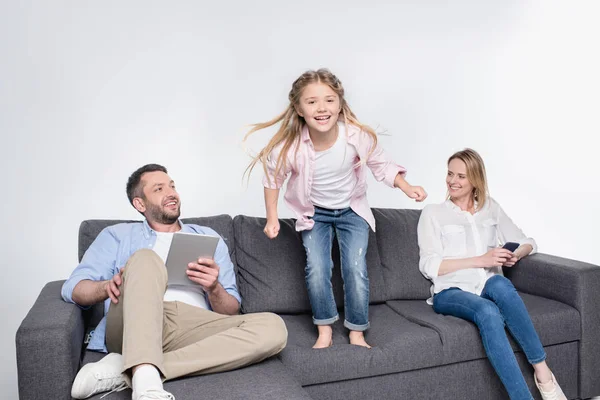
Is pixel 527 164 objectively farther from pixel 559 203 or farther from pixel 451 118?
pixel 451 118

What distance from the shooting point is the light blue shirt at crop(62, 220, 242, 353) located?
2.30 metres

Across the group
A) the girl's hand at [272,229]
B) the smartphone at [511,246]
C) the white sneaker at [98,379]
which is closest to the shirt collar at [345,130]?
the girl's hand at [272,229]

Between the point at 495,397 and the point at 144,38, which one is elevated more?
the point at 144,38

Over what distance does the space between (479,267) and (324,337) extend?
0.82 metres

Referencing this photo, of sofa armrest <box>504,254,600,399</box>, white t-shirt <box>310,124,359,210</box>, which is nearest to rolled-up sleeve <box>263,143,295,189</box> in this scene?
white t-shirt <box>310,124,359,210</box>

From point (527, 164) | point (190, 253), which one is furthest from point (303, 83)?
point (527, 164)

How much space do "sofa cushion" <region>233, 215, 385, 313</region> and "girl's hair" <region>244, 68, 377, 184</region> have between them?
40cm

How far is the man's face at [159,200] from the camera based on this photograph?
253 cm

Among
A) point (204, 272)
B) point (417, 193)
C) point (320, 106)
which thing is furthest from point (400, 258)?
point (204, 272)

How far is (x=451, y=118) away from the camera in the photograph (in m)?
4.14

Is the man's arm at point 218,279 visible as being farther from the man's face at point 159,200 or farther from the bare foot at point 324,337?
the bare foot at point 324,337

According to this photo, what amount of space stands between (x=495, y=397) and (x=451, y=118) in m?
2.07

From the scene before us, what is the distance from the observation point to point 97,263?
7.86 ft

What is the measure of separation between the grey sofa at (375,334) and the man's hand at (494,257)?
0.23 metres
